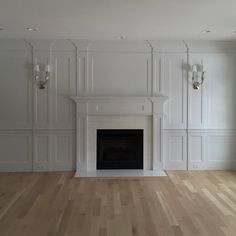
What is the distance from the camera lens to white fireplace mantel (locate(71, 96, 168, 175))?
244 inches

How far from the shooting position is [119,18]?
4.61 metres

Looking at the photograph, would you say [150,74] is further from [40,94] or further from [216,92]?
[40,94]

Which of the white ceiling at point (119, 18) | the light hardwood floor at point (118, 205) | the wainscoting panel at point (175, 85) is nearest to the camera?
the light hardwood floor at point (118, 205)

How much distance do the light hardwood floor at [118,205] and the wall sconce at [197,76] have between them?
1.69 meters

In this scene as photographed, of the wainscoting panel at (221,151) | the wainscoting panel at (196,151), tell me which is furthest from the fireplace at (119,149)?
the wainscoting panel at (221,151)

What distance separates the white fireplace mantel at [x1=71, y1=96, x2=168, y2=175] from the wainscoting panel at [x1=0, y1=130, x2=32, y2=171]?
948 mm

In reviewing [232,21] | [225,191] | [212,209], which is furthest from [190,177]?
[232,21]

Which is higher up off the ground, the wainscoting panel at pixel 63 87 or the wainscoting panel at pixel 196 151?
the wainscoting panel at pixel 63 87

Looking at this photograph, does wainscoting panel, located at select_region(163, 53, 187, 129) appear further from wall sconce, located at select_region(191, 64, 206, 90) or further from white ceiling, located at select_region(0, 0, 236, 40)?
white ceiling, located at select_region(0, 0, 236, 40)

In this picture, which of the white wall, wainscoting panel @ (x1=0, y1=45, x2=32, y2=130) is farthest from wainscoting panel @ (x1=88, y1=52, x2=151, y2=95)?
wainscoting panel @ (x1=0, y1=45, x2=32, y2=130)

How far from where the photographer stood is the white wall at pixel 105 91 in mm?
6234

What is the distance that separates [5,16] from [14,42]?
5.55 feet

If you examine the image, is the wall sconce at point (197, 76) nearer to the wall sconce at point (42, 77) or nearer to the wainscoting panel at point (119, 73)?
the wainscoting panel at point (119, 73)

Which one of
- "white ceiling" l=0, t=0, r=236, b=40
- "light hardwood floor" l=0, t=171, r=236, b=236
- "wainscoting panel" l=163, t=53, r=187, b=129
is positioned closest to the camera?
"light hardwood floor" l=0, t=171, r=236, b=236
